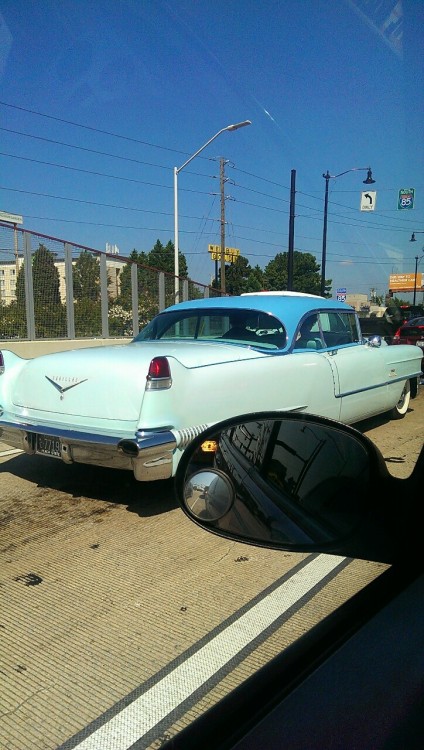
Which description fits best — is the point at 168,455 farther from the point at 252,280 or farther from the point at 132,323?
the point at 252,280

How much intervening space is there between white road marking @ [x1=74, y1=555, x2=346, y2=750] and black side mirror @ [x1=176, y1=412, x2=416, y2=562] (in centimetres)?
75

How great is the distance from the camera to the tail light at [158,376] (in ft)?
12.6

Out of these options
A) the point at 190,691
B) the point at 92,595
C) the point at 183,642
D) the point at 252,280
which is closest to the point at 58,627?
the point at 92,595

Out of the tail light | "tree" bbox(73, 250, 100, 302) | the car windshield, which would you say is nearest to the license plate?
the tail light

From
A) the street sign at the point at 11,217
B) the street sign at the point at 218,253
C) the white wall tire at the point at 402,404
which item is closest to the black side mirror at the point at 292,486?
the white wall tire at the point at 402,404

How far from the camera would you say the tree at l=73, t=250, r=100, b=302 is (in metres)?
14.6

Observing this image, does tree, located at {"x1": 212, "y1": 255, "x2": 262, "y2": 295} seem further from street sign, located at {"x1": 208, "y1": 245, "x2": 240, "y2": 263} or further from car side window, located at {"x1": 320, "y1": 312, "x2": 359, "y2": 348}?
car side window, located at {"x1": 320, "y1": 312, "x2": 359, "y2": 348}

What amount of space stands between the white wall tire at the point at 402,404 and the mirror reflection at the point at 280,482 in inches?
234

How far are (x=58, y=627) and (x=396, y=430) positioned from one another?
5.19 meters

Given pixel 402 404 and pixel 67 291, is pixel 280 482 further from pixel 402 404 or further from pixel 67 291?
pixel 67 291

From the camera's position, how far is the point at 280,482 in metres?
1.59

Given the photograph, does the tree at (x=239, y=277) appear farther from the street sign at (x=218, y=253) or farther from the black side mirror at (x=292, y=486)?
the black side mirror at (x=292, y=486)

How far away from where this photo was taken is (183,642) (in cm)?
247

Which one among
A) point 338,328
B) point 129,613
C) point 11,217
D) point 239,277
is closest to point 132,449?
point 129,613
